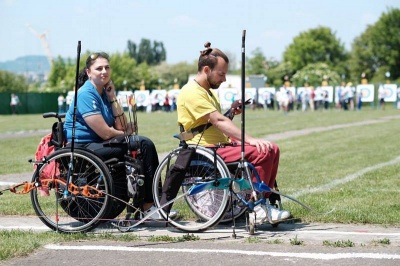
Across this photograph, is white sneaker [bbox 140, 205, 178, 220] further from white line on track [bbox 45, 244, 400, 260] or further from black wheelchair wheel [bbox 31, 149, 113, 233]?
white line on track [bbox 45, 244, 400, 260]

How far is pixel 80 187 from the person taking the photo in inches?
287

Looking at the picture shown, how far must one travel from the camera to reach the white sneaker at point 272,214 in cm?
704

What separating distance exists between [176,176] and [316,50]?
428 feet

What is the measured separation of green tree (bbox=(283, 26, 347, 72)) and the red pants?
128 meters

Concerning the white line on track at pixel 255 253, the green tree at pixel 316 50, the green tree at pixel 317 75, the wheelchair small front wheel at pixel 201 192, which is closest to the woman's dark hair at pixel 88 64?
the wheelchair small front wheel at pixel 201 192

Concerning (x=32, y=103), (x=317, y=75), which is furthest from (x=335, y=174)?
(x=317, y=75)

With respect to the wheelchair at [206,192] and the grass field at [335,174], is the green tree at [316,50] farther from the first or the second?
the wheelchair at [206,192]

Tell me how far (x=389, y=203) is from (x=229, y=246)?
Result: 3073 mm

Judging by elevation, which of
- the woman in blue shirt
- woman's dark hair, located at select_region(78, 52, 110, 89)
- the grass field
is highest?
woman's dark hair, located at select_region(78, 52, 110, 89)

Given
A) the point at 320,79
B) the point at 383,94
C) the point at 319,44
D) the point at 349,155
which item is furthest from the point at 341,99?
the point at 319,44

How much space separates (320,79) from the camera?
114 metres

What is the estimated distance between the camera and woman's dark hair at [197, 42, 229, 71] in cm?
732

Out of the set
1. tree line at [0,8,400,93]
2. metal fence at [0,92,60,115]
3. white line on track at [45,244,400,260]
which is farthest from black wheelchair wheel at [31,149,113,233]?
tree line at [0,8,400,93]

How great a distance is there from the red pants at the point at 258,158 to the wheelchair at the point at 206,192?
85 mm
